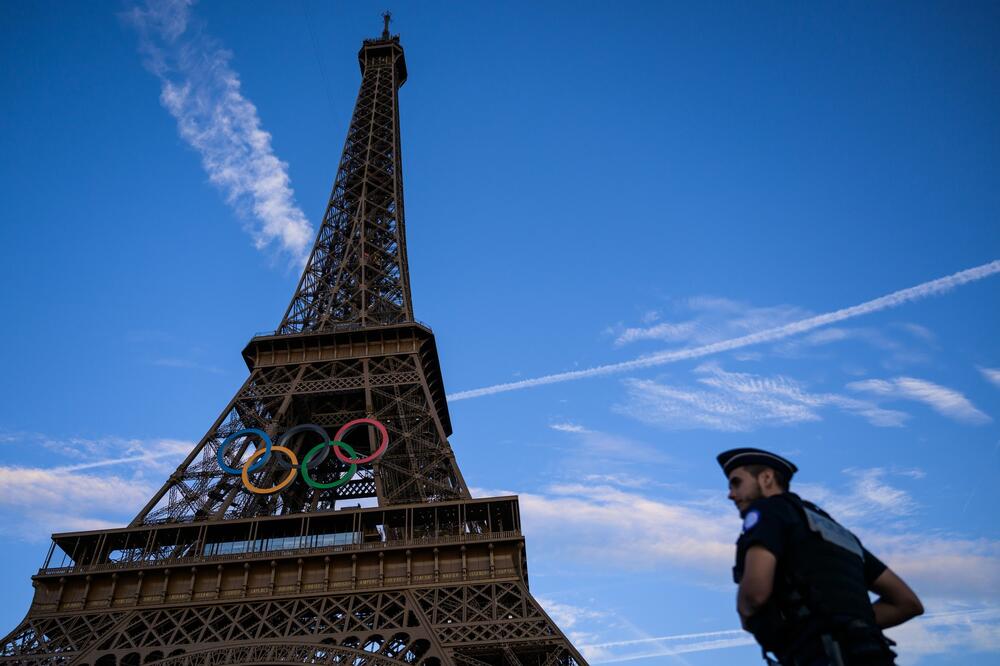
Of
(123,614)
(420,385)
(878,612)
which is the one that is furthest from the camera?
(420,385)

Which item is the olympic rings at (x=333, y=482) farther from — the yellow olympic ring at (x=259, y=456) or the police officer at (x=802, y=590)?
the police officer at (x=802, y=590)

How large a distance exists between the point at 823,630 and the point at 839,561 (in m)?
0.47

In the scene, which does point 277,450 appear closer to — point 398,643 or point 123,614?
point 123,614

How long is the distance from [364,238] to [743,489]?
153ft

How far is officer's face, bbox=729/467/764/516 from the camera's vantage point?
523cm

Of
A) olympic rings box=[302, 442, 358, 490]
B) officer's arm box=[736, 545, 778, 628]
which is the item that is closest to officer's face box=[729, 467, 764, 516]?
officer's arm box=[736, 545, 778, 628]

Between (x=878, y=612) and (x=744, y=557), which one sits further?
(x=878, y=612)

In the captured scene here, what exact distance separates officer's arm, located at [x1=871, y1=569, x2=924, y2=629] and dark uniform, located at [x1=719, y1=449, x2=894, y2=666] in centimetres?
49

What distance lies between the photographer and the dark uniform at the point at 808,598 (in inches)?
179

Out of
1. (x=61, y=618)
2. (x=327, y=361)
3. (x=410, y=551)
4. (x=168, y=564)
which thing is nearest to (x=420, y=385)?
(x=327, y=361)

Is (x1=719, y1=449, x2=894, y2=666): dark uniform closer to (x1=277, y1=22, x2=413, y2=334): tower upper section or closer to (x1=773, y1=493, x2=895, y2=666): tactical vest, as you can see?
(x1=773, y1=493, x2=895, y2=666): tactical vest

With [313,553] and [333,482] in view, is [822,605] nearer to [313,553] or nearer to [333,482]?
[313,553]

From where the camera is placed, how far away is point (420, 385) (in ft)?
128

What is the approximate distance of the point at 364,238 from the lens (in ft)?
164
